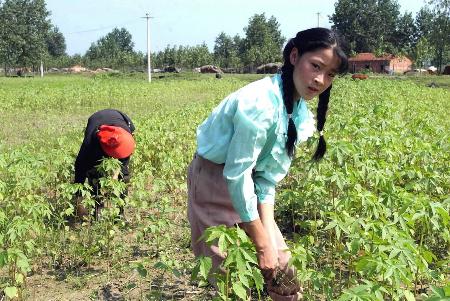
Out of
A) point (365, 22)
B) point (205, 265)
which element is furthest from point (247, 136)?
point (365, 22)

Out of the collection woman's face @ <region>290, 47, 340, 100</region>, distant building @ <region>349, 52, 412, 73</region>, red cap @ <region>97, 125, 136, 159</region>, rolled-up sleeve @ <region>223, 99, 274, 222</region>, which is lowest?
red cap @ <region>97, 125, 136, 159</region>

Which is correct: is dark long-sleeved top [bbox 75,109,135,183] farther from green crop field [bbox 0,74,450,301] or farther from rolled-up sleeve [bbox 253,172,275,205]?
rolled-up sleeve [bbox 253,172,275,205]

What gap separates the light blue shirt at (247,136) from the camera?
196 cm

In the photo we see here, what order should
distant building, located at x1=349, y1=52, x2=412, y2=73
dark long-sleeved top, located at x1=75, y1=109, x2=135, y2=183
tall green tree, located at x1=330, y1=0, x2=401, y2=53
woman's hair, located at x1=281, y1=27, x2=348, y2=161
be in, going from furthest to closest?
1. tall green tree, located at x1=330, y1=0, x2=401, y2=53
2. distant building, located at x1=349, y1=52, x2=412, y2=73
3. dark long-sleeved top, located at x1=75, y1=109, x2=135, y2=183
4. woman's hair, located at x1=281, y1=27, x2=348, y2=161

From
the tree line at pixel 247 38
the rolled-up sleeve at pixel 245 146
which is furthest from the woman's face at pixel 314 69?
the tree line at pixel 247 38

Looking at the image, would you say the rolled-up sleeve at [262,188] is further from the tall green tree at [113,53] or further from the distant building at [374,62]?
the tall green tree at [113,53]

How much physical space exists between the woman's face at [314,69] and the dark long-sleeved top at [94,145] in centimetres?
262

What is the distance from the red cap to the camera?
423 cm

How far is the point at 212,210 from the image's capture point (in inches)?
91.7

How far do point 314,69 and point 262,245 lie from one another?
72 centimetres

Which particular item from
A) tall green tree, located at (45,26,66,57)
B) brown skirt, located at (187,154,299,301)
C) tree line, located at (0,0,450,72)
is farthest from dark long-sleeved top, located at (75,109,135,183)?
tall green tree, located at (45,26,66,57)

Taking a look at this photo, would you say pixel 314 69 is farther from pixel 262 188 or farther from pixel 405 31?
pixel 405 31

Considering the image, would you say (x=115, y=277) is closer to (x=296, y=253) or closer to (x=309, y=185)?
(x=309, y=185)

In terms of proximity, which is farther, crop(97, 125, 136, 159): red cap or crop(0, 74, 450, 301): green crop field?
crop(97, 125, 136, 159): red cap
